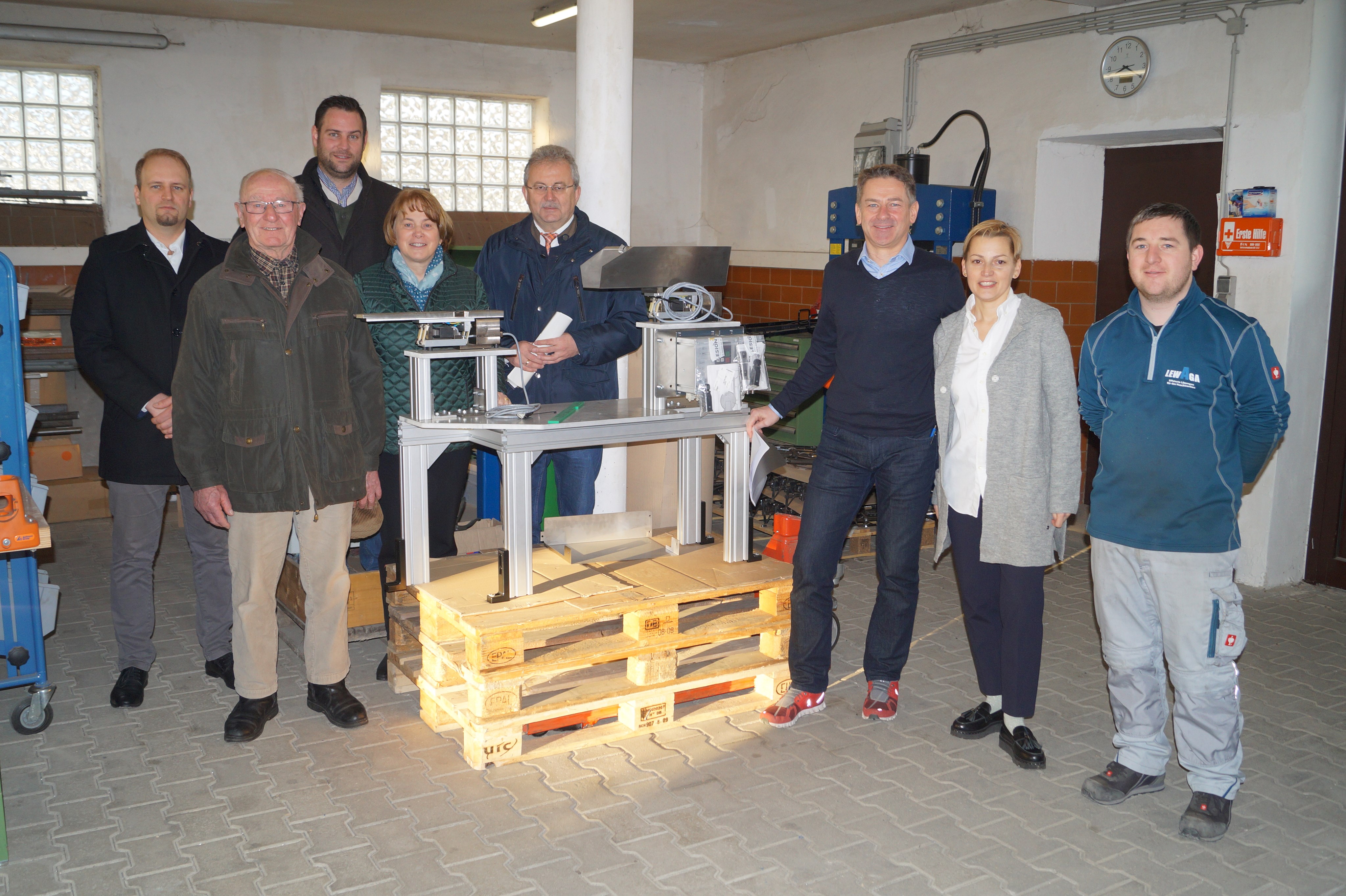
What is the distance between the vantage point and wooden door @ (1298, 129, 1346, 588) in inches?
214

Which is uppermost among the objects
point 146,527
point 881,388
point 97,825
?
point 881,388

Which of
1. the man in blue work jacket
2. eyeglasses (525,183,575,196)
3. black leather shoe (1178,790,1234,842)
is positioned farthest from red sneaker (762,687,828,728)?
eyeglasses (525,183,575,196)

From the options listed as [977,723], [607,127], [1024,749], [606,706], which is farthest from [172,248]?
[1024,749]

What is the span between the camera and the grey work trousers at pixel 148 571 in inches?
155

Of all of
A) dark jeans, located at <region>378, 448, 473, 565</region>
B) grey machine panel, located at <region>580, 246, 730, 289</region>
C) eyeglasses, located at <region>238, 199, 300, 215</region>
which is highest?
eyeglasses, located at <region>238, 199, 300, 215</region>

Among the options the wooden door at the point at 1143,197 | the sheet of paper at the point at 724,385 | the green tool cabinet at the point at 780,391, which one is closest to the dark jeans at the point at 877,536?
the sheet of paper at the point at 724,385

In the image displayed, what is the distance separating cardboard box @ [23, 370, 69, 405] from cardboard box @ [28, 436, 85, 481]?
25cm

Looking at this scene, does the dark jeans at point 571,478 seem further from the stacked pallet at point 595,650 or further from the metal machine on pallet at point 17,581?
the metal machine on pallet at point 17,581

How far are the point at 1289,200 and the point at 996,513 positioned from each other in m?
3.16

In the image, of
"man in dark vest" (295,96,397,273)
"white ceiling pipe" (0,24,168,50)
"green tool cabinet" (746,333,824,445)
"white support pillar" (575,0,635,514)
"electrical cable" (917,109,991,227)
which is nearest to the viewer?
"man in dark vest" (295,96,397,273)

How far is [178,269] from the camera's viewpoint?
3912mm

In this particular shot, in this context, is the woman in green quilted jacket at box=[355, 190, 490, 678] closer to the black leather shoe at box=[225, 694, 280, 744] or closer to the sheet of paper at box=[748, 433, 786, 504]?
the black leather shoe at box=[225, 694, 280, 744]

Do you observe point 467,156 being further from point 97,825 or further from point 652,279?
point 97,825

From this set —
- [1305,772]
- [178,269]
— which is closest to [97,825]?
[178,269]
